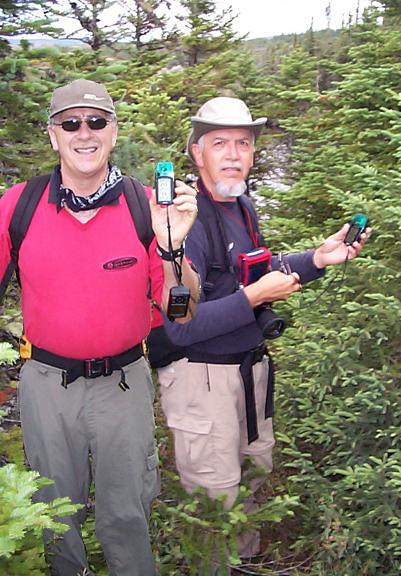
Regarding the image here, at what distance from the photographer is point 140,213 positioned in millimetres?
3365

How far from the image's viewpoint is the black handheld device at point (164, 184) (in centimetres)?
294

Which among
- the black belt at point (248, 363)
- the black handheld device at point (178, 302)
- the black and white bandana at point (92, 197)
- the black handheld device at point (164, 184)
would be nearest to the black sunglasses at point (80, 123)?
the black and white bandana at point (92, 197)

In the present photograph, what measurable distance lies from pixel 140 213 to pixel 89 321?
2.31 ft

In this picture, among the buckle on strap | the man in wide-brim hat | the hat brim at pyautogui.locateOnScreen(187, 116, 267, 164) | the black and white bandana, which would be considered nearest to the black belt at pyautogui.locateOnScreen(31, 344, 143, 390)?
the buckle on strap

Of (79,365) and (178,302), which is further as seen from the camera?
(79,365)

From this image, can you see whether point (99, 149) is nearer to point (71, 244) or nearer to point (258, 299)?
point (71, 244)

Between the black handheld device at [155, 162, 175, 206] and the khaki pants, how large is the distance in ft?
4.39

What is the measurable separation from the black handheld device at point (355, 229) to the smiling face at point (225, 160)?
2.61ft

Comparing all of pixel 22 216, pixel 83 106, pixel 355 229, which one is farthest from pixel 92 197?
pixel 355 229

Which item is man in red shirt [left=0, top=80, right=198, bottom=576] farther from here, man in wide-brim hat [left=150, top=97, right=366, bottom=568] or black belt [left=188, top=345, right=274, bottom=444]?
black belt [left=188, top=345, right=274, bottom=444]

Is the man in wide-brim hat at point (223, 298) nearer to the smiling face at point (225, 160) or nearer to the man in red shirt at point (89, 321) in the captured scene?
the smiling face at point (225, 160)

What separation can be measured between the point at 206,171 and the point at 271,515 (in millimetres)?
2478

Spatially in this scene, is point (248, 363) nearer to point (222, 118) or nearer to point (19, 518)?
point (222, 118)

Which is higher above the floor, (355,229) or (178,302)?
(355,229)
